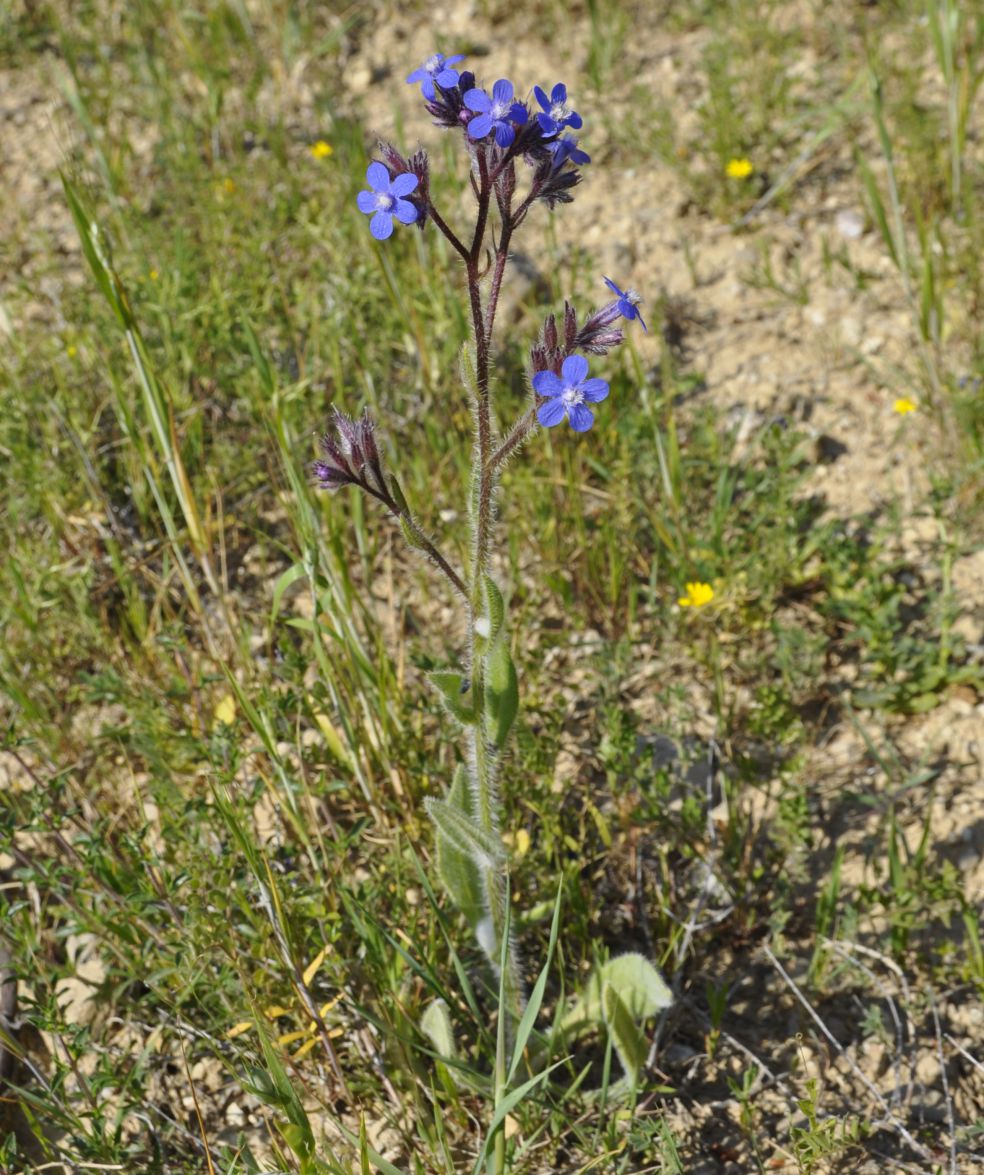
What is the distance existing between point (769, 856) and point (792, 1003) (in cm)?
41

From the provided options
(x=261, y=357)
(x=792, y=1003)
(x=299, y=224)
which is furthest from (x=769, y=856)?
(x=299, y=224)

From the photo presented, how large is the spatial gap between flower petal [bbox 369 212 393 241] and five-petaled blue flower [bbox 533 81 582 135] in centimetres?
32

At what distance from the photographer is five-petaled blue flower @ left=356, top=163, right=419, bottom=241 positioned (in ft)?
6.50

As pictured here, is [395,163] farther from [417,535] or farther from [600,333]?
[417,535]

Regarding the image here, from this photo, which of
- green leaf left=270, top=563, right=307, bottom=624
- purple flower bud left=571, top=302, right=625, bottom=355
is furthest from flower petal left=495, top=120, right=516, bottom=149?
green leaf left=270, top=563, right=307, bottom=624

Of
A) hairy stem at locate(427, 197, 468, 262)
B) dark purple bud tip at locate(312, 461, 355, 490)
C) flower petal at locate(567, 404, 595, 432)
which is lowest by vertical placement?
flower petal at locate(567, 404, 595, 432)

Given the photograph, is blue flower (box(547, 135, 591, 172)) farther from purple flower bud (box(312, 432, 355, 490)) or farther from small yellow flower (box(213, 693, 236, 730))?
small yellow flower (box(213, 693, 236, 730))

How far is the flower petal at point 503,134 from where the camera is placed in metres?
1.90

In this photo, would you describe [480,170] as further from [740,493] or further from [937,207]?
[937,207]

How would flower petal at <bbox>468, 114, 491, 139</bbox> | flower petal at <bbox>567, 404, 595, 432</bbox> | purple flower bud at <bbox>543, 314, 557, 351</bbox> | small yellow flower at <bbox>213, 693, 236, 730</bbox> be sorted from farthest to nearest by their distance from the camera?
small yellow flower at <bbox>213, 693, 236, 730</bbox> → purple flower bud at <bbox>543, 314, 557, 351</bbox> → flower petal at <bbox>567, 404, 595, 432</bbox> → flower petal at <bbox>468, 114, 491, 139</bbox>

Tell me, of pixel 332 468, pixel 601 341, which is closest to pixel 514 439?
pixel 601 341

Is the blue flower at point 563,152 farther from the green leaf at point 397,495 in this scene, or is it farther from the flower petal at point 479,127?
the green leaf at point 397,495

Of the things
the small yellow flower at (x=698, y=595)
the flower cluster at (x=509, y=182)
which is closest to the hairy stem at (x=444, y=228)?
the flower cluster at (x=509, y=182)

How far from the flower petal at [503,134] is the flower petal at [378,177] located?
22cm
